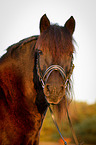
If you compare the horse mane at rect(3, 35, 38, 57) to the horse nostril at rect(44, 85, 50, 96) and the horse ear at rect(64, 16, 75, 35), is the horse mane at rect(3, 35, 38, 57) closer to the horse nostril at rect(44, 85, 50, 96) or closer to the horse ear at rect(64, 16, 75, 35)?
the horse ear at rect(64, 16, 75, 35)

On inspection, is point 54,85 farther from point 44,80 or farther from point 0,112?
point 0,112

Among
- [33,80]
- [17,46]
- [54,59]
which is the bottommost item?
[33,80]

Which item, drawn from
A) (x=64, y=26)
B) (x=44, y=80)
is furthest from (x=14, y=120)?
(x=64, y=26)

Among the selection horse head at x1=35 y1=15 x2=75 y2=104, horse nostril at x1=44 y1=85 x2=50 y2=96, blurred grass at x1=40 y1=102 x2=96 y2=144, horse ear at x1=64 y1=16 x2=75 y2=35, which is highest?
horse ear at x1=64 y1=16 x2=75 y2=35

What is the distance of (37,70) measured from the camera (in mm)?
2912

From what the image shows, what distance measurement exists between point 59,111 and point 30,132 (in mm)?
695

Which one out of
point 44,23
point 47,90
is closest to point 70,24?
point 44,23

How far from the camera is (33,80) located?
3.00m

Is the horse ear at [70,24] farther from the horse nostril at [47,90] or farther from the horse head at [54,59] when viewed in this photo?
the horse nostril at [47,90]

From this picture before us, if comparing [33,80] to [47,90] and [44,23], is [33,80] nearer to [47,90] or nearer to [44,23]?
[47,90]

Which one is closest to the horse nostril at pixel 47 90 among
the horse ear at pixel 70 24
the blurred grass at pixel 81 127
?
the horse ear at pixel 70 24

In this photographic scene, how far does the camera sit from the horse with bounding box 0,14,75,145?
2686 millimetres

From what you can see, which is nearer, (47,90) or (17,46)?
(47,90)

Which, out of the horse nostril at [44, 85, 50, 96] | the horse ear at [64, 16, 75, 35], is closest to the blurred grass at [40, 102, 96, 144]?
the horse ear at [64, 16, 75, 35]
